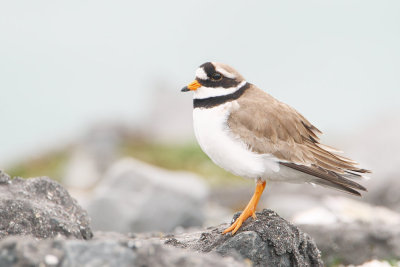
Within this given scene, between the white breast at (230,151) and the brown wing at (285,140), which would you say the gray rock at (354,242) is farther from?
the white breast at (230,151)

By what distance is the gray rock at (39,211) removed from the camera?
8.28 m

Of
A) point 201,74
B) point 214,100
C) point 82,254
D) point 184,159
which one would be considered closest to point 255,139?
point 214,100

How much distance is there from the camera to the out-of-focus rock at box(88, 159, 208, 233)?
48.2ft

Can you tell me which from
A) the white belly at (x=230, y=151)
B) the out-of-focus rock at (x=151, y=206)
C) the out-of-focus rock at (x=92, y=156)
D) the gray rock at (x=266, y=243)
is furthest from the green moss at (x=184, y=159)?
the gray rock at (x=266, y=243)

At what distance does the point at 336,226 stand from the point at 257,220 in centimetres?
385

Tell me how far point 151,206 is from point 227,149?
705cm

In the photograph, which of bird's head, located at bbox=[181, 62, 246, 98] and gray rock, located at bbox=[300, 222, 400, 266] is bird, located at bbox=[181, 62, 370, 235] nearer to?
bird's head, located at bbox=[181, 62, 246, 98]

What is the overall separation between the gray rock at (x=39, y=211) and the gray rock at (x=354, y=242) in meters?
4.29

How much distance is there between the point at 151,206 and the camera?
14914 mm

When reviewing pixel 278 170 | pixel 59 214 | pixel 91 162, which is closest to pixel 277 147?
pixel 278 170

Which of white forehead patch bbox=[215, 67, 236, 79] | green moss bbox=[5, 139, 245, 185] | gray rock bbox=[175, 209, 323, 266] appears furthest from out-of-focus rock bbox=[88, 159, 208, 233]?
green moss bbox=[5, 139, 245, 185]

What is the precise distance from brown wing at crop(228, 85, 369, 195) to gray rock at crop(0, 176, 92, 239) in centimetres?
275

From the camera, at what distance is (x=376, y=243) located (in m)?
11.1

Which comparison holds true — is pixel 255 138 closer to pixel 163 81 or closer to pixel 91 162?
pixel 91 162
